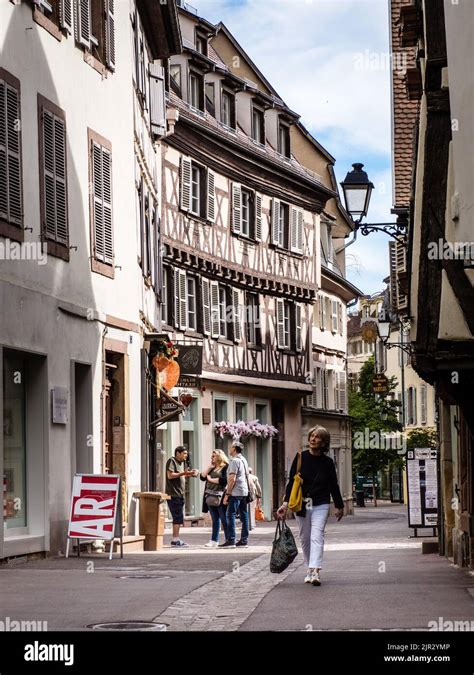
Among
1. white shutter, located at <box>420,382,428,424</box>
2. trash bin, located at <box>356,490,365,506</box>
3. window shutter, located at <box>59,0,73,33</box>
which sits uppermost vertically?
window shutter, located at <box>59,0,73,33</box>

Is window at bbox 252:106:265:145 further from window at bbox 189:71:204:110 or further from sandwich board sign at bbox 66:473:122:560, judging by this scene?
sandwich board sign at bbox 66:473:122:560

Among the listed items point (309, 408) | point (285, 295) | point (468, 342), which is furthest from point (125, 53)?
point (309, 408)

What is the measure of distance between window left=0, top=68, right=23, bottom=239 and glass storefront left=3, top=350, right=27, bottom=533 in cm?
159

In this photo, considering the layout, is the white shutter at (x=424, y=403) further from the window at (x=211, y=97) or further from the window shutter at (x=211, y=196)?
the window shutter at (x=211, y=196)

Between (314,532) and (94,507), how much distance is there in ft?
13.9

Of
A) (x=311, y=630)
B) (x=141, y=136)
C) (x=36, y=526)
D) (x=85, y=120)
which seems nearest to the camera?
(x=311, y=630)

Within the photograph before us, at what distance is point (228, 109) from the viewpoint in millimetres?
45656

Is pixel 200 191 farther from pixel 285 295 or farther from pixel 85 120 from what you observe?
pixel 85 120

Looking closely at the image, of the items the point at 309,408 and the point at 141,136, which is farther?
the point at 309,408

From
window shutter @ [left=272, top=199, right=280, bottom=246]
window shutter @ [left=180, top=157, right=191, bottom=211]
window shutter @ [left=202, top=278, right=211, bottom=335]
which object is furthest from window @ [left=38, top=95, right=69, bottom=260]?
window shutter @ [left=272, top=199, right=280, bottom=246]

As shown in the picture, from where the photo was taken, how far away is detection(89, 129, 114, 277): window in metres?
22.1
